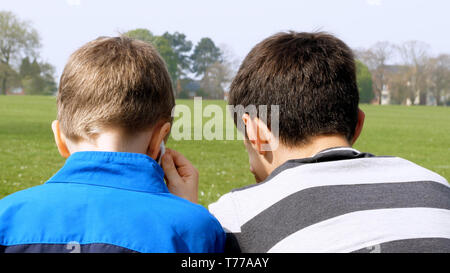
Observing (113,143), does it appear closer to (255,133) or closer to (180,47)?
(255,133)

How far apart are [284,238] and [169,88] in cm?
83

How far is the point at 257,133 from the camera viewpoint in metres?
2.12

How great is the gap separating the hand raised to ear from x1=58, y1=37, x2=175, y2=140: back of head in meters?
0.26

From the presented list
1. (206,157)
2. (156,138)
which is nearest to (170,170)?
(156,138)

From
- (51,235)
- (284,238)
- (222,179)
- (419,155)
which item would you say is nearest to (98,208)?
(51,235)

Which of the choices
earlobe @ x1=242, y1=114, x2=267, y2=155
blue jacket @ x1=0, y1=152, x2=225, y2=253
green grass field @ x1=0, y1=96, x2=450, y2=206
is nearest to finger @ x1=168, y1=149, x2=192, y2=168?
earlobe @ x1=242, y1=114, x2=267, y2=155

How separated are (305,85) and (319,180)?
0.56 metres

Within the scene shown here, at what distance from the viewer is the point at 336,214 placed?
1.52 meters

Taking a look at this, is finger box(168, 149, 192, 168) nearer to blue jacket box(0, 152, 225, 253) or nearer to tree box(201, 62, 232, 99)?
blue jacket box(0, 152, 225, 253)

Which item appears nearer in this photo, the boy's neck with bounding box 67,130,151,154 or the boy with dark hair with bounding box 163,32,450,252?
the boy with dark hair with bounding box 163,32,450,252

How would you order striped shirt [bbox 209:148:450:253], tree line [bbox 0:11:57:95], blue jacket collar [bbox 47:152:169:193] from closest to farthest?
striped shirt [bbox 209:148:450:253], blue jacket collar [bbox 47:152:169:193], tree line [bbox 0:11:57:95]

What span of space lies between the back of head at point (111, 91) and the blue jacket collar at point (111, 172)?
18 cm

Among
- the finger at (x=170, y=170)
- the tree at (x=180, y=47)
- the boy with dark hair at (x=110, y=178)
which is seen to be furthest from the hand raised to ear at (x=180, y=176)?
the tree at (x=180, y=47)

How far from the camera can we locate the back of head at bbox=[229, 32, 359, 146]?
2.02 metres
